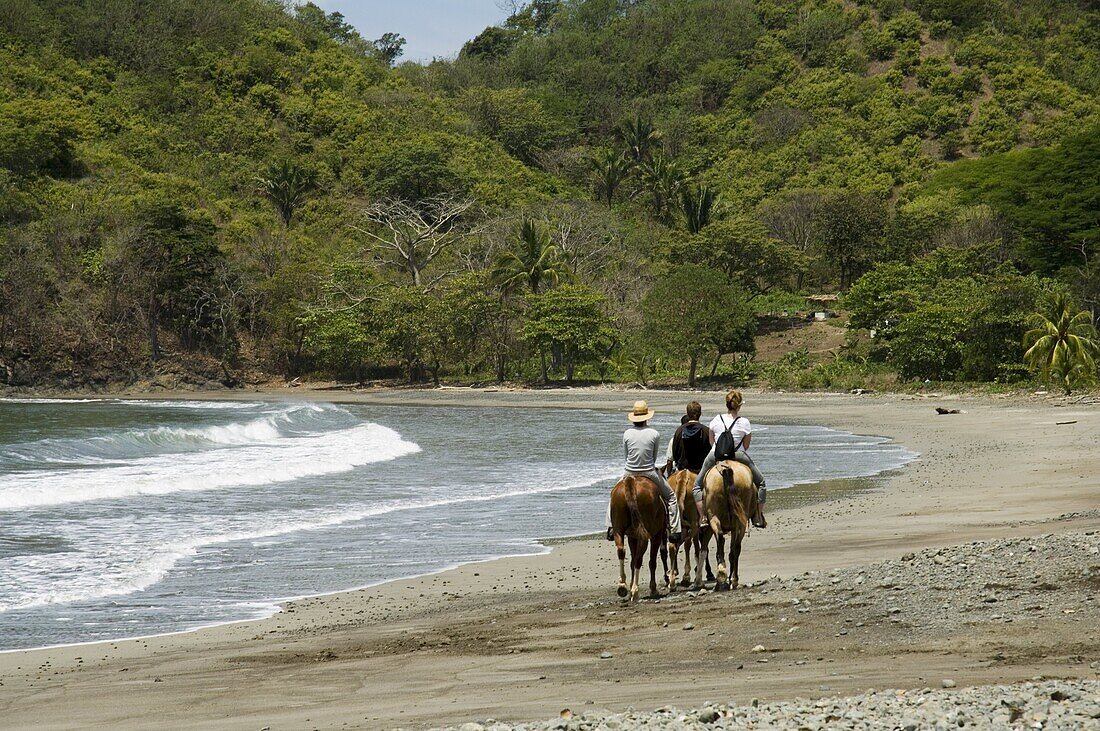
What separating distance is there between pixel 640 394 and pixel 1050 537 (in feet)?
128

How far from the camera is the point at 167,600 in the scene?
34.8 feet

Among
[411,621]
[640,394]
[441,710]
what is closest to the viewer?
[441,710]

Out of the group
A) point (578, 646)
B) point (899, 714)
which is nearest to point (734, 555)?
point (578, 646)

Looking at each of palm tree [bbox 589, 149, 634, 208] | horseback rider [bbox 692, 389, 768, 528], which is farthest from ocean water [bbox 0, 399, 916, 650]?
palm tree [bbox 589, 149, 634, 208]

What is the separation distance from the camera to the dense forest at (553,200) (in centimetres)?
5181

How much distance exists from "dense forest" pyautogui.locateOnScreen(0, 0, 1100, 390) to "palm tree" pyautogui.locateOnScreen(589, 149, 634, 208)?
252mm

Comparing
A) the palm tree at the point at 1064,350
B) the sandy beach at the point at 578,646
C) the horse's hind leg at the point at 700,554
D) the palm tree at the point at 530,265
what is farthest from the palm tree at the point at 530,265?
the horse's hind leg at the point at 700,554

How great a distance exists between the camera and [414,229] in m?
66.8

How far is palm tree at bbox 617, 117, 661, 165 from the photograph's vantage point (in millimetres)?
91875

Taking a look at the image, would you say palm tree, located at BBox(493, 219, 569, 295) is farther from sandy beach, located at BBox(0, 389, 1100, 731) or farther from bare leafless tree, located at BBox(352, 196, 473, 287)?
sandy beach, located at BBox(0, 389, 1100, 731)

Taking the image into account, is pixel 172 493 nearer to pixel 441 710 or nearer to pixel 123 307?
pixel 441 710

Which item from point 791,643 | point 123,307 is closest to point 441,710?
point 791,643

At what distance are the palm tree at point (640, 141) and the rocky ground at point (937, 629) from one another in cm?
8020

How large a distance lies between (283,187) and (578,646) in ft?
229
